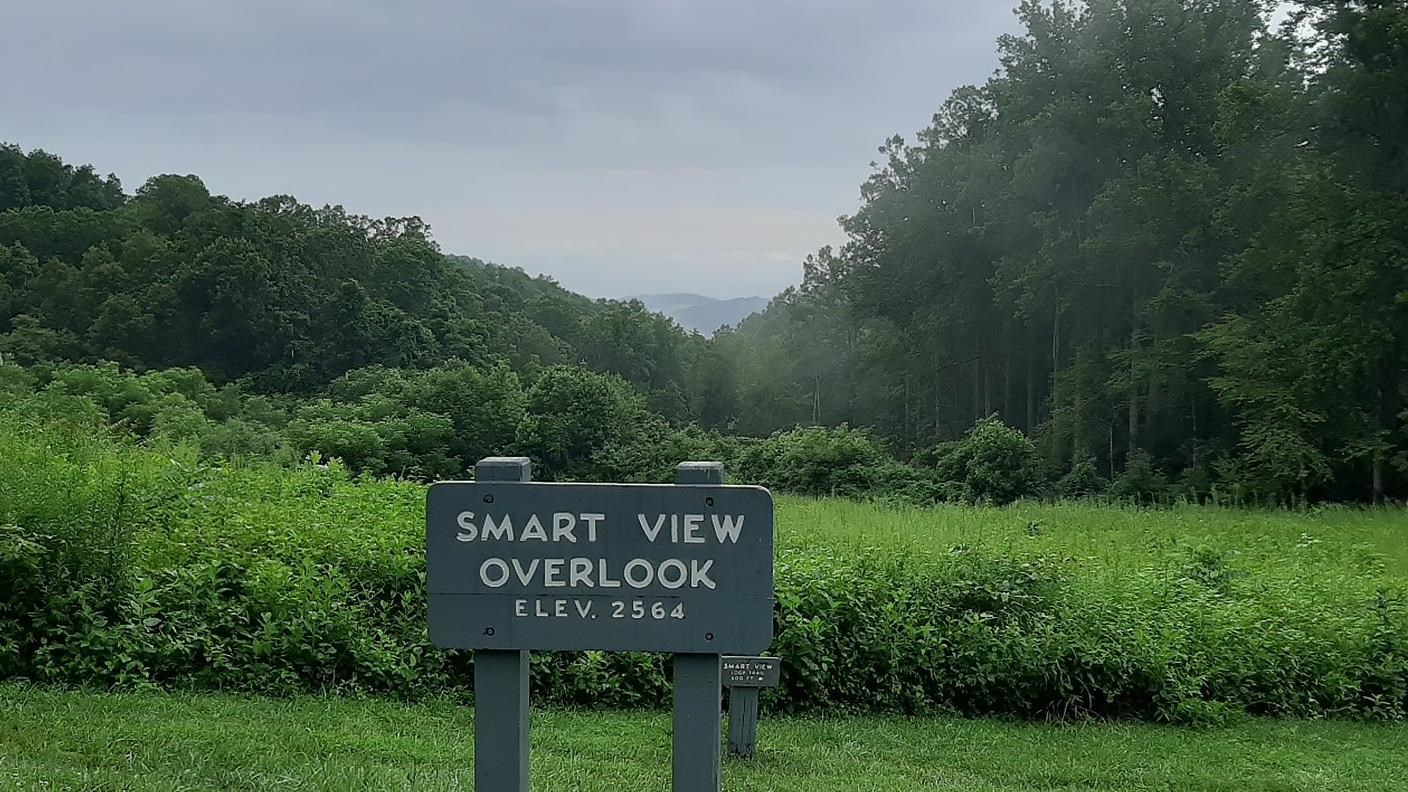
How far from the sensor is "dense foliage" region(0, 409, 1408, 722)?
6.51 meters

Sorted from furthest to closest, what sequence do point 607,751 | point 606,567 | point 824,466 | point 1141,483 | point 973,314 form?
point 973,314, point 824,466, point 1141,483, point 607,751, point 606,567

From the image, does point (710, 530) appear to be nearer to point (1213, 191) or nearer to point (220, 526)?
point (220, 526)

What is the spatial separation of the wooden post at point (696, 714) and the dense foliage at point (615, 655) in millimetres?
4281

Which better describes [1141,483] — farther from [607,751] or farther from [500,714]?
[500,714]

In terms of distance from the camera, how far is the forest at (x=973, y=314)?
76.2 ft

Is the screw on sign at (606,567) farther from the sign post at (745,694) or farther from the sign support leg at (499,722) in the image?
the sign post at (745,694)

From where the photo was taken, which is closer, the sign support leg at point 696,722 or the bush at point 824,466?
the sign support leg at point 696,722

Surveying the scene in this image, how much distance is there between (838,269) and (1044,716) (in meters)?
36.6

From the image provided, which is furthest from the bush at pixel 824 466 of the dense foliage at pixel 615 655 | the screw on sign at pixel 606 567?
the screw on sign at pixel 606 567

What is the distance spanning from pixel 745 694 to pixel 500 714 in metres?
3.25

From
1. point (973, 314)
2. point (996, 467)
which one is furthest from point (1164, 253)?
point (973, 314)

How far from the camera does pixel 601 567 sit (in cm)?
264

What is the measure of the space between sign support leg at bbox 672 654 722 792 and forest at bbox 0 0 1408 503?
70.7ft

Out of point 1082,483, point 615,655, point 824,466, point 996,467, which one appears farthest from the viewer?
point 824,466
